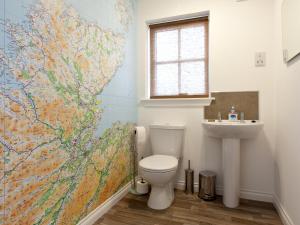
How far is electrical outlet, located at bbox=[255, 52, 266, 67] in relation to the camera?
5.89 ft

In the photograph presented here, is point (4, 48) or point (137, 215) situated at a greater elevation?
point (4, 48)

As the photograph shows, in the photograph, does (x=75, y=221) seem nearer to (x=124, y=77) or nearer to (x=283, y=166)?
(x=124, y=77)

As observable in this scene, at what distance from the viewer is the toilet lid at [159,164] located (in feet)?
5.10

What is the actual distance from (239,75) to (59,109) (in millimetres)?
1701

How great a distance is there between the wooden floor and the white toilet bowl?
0.07 meters

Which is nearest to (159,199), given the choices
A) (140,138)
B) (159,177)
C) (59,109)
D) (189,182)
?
(159,177)

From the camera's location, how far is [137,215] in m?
1.60

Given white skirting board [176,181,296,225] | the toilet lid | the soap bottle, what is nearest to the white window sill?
the soap bottle

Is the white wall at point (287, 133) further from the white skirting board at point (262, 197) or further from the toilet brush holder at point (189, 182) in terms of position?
the toilet brush holder at point (189, 182)

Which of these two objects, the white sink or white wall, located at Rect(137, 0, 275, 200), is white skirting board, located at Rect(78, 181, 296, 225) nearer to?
white wall, located at Rect(137, 0, 275, 200)

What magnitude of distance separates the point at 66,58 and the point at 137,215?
4.59 feet

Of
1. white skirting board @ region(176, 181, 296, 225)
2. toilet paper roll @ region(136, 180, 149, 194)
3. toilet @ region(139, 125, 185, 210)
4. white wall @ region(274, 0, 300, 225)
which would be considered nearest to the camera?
white wall @ region(274, 0, 300, 225)

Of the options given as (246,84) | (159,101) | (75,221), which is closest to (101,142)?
(75,221)

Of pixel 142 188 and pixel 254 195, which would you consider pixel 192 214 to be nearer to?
pixel 142 188
